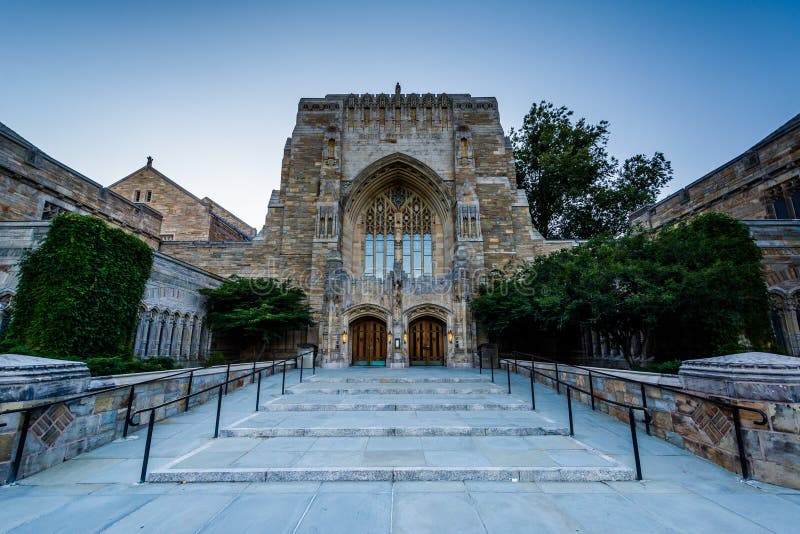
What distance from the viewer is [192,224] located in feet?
72.5

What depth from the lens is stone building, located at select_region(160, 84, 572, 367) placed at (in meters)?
16.3

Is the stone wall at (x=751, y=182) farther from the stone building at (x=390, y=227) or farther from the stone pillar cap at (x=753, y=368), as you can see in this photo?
the stone pillar cap at (x=753, y=368)

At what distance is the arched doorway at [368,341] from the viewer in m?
16.7

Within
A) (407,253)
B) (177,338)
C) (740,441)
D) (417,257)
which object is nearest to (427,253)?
(417,257)

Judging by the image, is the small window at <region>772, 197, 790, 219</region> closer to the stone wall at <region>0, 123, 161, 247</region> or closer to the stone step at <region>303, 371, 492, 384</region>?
the stone step at <region>303, 371, 492, 384</region>

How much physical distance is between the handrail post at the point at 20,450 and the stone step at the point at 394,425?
7.32 ft

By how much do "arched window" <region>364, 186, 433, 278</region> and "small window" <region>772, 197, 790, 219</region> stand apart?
14949mm

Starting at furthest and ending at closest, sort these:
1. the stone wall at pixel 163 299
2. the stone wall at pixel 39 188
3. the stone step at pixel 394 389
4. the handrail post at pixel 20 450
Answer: the stone wall at pixel 39 188 → the stone wall at pixel 163 299 → the stone step at pixel 394 389 → the handrail post at pixel 20 450

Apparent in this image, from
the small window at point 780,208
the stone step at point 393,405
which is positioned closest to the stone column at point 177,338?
the stone step at point 393,405

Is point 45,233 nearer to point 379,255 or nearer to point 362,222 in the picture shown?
point 362,222

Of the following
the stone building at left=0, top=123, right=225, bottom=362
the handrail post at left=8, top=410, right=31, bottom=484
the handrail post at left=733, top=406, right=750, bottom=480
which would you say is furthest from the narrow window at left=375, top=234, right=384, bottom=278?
the handrail post at left=733, top=406, right=750, bottom=480

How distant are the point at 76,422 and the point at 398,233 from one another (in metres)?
16.1

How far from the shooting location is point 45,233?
373 inches

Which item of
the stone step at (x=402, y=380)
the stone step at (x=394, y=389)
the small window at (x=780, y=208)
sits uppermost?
the small window at (x=780, y=208)
